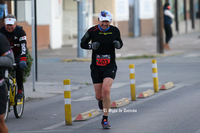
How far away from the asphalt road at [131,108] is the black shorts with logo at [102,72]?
2.64ft

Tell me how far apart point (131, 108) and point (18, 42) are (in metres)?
2.67

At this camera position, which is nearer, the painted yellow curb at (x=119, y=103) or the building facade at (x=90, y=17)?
the painted yellow curb at (x=119, y=103)

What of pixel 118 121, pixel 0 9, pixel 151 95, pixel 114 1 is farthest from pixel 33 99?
pixel 114 1

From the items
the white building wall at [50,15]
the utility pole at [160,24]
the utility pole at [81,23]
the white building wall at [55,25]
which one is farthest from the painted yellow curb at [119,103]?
the white building wall at [55,25]

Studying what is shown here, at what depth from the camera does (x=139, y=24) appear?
36.1 meters

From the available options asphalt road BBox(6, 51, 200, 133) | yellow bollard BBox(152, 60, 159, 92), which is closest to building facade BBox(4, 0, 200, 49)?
asphalt road BBox(6, 51, 200, 133)

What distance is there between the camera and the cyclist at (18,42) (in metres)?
8.52

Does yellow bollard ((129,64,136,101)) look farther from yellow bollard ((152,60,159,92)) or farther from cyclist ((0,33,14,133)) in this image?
cyclist ((0,33,14,133))

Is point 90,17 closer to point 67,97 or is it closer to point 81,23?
point 81,23

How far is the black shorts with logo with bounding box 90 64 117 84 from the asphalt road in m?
0.81

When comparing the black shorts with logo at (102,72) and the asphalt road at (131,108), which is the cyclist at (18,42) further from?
the black shorts with logo at (102,72)

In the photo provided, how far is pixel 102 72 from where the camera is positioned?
25.6 feet

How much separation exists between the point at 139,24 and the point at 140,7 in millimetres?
1406

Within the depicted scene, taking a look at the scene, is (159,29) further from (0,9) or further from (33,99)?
(33,99)
